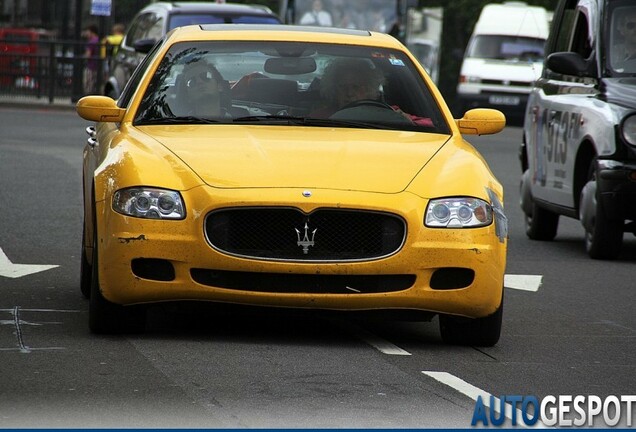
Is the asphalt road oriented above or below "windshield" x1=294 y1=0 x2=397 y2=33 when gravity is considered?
above

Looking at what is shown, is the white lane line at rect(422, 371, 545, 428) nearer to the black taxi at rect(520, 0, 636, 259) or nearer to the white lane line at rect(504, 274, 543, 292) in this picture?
the white lane line at rect(504, 274, 543, 292)

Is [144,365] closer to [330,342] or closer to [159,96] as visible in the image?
[330,342]

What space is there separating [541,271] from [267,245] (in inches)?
184

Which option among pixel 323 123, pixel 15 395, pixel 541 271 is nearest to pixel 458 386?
pixel 15 395

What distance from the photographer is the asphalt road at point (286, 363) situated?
633 centimetres

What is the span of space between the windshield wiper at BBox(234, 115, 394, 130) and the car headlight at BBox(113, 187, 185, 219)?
1136mm

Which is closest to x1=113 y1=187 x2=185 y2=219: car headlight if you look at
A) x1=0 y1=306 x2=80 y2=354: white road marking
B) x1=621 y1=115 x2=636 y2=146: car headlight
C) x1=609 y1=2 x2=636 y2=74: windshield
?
x1=0 y1=306 x2=80 y2=354: white road marking

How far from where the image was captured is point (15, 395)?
21.4 feet

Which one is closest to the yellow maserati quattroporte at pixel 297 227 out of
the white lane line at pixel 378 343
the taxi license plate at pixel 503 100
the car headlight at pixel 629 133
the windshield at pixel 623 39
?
the white lane line at pixel 378 343

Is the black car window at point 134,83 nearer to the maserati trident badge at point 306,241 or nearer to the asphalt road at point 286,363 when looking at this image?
the asphalt road at point 286,363

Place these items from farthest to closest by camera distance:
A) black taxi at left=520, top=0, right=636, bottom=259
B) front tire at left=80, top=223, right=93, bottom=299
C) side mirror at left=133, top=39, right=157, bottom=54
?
side mirror at left=133, top=39, right=157, bottom=54 → black taxi at left=520, top=0, right=636, bottom=259 → front tire at left=80, top=223, right=93, bottom=299

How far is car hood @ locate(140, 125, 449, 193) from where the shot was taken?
8.02 m

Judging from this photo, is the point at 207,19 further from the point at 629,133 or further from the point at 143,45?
the point at 629,133

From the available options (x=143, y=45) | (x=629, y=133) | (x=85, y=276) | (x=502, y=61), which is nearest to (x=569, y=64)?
(x=629, y=133)
